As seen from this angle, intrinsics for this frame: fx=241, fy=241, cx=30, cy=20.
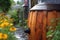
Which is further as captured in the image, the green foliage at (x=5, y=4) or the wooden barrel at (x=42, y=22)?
the green foliage at (x=5, y=4)

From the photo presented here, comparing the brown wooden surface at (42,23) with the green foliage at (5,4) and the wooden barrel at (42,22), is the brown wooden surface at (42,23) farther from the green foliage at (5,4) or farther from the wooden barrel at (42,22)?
the green foliage at (5,4)

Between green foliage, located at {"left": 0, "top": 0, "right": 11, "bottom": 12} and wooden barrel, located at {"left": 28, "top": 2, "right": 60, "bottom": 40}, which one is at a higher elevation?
wooden barrel, located at {"left": 28, "top": 2, "right": 60, "bottom": 40}

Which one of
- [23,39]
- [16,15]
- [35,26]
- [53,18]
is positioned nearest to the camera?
[53,18]

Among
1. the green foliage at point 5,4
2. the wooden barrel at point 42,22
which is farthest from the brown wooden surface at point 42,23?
the green foliage at point 5,4

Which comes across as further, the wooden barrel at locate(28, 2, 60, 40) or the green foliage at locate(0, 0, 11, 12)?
the green foliage at locate(0, 0, 11, 12)

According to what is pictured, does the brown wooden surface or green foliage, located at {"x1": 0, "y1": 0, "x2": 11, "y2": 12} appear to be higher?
the brown wooden surface

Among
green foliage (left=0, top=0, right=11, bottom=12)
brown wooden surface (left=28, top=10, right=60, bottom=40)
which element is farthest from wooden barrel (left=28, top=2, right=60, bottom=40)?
green foliage (left=0, top=0, right=11, bottom=12)

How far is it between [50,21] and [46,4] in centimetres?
33

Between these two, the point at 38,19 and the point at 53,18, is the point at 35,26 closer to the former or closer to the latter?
the point at 38,19

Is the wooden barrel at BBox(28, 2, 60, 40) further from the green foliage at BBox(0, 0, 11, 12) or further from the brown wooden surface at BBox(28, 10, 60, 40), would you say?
the green foliage at BBox(0, 0, 11, 12)

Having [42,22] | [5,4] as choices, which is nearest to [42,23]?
[42,22]

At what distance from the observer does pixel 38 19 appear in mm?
3676

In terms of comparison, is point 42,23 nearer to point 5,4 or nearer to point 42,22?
point 42,22

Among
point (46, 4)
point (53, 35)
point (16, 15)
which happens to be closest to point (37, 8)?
point (46, 4)
